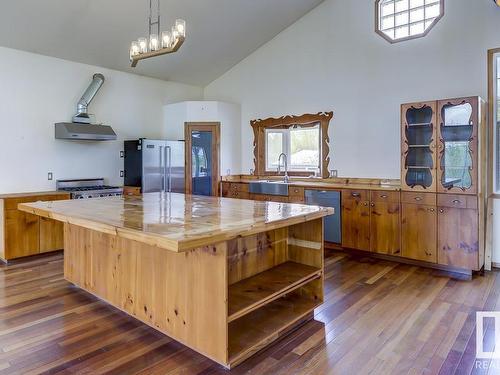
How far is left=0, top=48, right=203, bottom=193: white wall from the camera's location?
4738 mm

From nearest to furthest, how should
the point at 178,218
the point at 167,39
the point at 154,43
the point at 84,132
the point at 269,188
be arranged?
the point at 178,218
the point at 167,39
the point at 154,43
the point at 84,132
the point at 269,188

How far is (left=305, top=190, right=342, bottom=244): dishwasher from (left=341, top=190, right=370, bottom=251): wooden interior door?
7cm

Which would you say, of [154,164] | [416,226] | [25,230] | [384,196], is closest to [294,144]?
[384,196]

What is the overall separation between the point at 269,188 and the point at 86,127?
9.35 feet

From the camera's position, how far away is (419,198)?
4.21 m

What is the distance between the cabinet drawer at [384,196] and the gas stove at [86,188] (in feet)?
→ 11.9

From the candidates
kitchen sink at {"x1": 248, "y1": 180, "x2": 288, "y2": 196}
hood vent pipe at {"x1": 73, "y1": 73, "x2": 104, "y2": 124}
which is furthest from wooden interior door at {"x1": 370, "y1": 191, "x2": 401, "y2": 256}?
hood vent pipe at {"x1": 73, "y1": 73, "x2": 104, "y2": 124}

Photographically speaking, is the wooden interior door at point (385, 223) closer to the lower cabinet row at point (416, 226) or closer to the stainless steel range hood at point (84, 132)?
the lower cabinet row at point (416, 226)

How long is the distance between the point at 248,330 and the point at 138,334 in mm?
825

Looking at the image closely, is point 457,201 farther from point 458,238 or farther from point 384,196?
point 384,196

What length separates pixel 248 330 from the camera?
97.0 inches

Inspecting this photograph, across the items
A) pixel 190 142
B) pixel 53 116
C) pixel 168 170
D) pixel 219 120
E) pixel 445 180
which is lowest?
pixel 445 180

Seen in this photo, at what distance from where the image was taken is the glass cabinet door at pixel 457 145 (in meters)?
3.87

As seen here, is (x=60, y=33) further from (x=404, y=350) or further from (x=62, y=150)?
(x=404, y=350)
